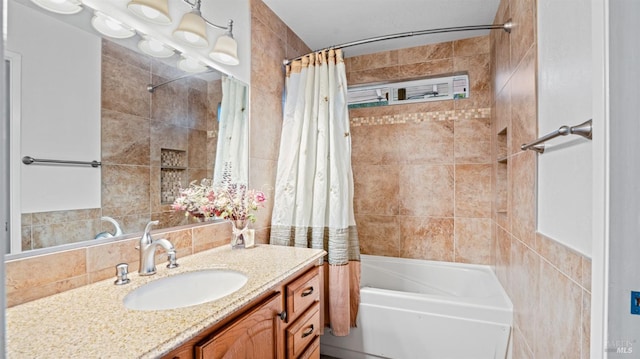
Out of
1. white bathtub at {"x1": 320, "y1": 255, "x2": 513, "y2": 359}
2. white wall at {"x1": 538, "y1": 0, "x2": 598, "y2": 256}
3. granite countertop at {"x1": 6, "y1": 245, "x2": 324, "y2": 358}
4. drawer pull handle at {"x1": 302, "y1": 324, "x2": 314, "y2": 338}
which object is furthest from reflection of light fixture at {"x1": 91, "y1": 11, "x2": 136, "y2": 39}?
white bathtub at {"x1": 320, "y1": 255, "x2": 513, "y2": 359}

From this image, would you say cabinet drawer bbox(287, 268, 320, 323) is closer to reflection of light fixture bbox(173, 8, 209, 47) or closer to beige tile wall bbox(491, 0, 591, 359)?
beige tile wall bbox(491, 0, 591, 359)

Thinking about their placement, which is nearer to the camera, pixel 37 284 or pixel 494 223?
pixel 37 284

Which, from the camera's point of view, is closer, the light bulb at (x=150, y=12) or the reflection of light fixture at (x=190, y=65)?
the light bulb at (x=150, y=12)

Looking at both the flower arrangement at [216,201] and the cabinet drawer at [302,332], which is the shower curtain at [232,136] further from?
the cabinet drawer at [302,332]

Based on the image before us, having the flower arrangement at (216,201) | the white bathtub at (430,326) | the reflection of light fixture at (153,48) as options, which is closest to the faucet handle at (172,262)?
the flower arrangement at (216,201)

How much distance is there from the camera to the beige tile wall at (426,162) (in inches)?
97.9

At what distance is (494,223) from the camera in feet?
7.55

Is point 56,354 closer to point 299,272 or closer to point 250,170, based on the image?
point 299,272

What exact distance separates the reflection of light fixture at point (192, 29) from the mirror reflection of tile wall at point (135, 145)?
0.17m

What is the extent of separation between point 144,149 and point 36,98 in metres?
0.41

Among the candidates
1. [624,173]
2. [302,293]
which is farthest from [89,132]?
[624,173]

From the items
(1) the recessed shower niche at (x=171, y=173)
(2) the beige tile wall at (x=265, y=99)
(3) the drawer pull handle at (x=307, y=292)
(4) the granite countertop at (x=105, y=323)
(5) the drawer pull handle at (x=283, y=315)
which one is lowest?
(5) the drawer pull handle at (x=283, y=315)

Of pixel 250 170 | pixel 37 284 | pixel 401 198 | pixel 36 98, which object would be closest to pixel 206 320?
pixel 37 284

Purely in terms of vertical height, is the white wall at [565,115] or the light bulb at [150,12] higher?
the light bulb at [150,12]
